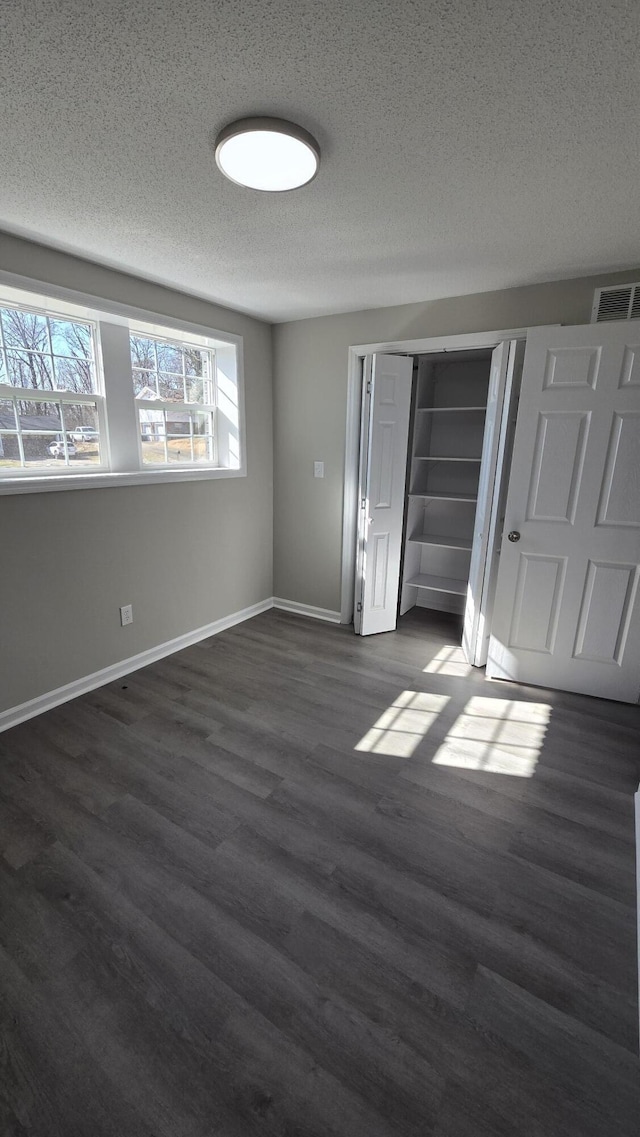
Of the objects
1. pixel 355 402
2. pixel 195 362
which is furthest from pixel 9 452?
pixel 355 402

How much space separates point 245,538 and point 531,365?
244 centimetres

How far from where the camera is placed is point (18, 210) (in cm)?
202

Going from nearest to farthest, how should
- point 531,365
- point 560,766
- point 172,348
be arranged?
point 560,766 < point 531,365 < point 172,348

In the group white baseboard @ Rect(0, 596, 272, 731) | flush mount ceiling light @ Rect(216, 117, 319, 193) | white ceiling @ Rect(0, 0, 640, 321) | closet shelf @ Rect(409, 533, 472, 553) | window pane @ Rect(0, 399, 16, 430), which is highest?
white ceiling @ Rect(0, 0, 640, 321)

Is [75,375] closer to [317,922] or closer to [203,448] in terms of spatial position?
[203,448]

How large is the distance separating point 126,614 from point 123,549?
1.41 ft

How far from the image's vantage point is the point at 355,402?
3.66 meters

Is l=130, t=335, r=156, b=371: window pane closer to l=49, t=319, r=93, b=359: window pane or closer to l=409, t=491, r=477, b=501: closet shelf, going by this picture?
l=49, t=319, r=93, b=359: window pane

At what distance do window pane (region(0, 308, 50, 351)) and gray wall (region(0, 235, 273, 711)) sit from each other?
8.1 inches

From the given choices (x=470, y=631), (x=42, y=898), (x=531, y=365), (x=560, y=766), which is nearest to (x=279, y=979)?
(x=42, y=898)

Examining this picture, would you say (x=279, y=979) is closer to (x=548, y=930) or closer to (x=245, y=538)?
(x=548, y=930)

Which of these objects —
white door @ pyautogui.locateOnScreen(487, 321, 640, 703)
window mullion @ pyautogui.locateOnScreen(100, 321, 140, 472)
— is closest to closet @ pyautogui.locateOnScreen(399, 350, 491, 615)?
white door @ pyautogui.locateOnScreen(487, 321, 640, 703)

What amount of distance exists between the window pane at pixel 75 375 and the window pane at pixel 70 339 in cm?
4

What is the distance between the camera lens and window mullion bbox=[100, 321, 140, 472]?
2801 mm
